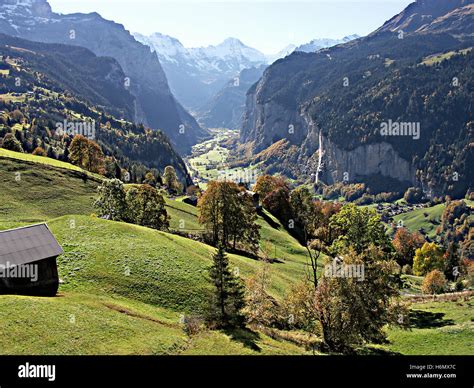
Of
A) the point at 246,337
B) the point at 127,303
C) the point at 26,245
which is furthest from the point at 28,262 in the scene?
the point at 246,337

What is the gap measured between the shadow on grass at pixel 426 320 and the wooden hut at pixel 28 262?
42002 mm

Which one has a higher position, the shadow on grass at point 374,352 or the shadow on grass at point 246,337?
the shadow on grass at point 246,337

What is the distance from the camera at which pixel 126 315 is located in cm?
3800

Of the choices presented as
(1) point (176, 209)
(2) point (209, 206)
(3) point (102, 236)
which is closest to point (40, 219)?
(3) point (102, 236)

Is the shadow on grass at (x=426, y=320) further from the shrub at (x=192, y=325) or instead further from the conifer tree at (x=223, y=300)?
the shrub at (x=192, y=325)

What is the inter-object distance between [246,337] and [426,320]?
93.2 ft

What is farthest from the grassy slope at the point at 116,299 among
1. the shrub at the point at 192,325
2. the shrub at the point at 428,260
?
the shrub at the point at 428,260

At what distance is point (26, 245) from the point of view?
3853 centimetres

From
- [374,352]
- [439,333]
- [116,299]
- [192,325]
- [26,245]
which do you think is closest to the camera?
[192,325]

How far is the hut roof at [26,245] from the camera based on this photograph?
121ft

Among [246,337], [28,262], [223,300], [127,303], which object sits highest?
[28,262]

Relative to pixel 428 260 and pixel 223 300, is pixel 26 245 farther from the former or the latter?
pixel 428 260
